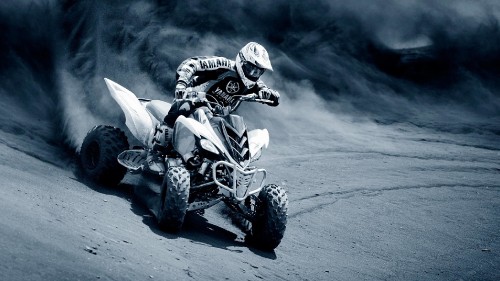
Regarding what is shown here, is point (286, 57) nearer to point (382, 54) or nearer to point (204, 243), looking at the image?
point (382, 54)

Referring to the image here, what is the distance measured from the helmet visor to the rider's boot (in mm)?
930

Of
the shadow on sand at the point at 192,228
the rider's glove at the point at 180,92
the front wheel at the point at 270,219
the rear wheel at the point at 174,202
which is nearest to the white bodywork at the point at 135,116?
the shadow on sand at the point at 192,228

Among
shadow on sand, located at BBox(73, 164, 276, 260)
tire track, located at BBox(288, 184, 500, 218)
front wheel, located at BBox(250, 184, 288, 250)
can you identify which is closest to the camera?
shadow on sand, located at BBox(73, 164, 276, 260)

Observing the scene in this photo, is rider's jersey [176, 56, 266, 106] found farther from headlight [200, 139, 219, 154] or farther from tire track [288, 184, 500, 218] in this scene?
tire track [288, 184, 500, 218]

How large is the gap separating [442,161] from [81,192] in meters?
6.67

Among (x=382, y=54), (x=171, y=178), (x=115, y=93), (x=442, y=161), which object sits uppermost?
(x=382, y=54)

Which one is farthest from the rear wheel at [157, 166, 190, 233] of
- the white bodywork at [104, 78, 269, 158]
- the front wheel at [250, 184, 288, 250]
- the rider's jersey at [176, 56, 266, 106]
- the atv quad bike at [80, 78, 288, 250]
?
the rider's jersey at [176, 56, 266, 106]

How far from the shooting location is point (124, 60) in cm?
1027

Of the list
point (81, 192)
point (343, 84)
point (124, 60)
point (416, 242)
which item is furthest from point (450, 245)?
point (343, 84)

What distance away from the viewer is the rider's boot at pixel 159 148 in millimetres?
6117

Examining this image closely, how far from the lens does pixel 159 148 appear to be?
6.30 m

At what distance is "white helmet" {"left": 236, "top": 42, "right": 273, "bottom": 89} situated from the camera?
5.90 meters

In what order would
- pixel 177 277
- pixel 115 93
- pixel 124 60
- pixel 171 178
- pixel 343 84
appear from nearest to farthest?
1. pixel 177 277
2. pixel 171 178
3. pixel 115 93
4. pixel 124 60
5. pixel 343 84

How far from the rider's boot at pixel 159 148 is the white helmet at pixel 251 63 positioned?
90cm
